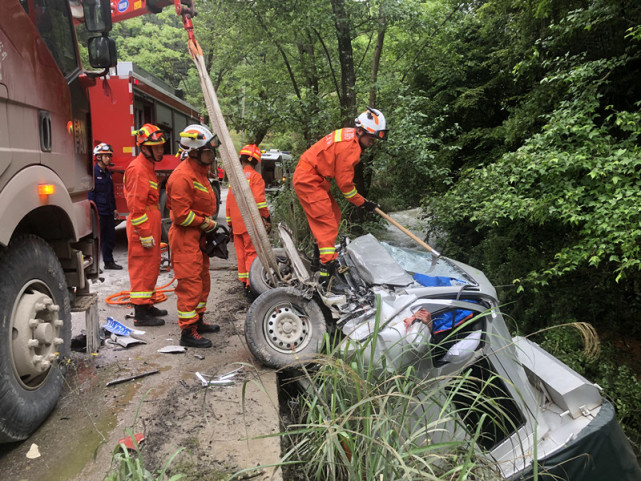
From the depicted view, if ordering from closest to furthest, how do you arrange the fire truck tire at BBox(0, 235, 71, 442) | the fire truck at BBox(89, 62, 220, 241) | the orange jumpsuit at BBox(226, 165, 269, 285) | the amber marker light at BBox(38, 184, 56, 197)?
1. the fire truck tire at BBox(0, 235, 71, 442)
2. the amber marker light at BBox(38, 184, 56, 197)
3. the orange jumpsuit at BBox(226, 165, 269, 285)
4. the fire truck at BBox(89, 62, 220, 241)

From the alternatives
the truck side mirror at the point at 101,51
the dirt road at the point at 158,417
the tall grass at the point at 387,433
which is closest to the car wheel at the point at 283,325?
the dirt road at the point at 158,417

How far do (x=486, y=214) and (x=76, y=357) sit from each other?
405 centimetres

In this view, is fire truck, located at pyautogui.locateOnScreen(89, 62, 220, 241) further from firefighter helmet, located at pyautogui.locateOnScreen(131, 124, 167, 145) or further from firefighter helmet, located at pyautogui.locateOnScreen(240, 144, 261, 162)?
firefighter helmet, located at pyautogui.locateOnScreen(131, 124, 167, 145)

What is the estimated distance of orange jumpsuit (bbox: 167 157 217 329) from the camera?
3.86 m

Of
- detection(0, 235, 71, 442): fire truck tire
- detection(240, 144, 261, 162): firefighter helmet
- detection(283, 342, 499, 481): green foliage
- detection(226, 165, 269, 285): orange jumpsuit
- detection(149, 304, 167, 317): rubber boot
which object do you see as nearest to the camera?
detection(283, 342, 499, 481): green foliage

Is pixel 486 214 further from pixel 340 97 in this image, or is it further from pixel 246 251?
pixel 340 97

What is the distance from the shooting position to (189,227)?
13.0ft

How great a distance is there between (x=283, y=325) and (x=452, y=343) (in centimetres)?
124

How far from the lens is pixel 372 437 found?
1795 millimetres

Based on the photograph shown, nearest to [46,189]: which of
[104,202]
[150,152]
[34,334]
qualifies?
[34,334]

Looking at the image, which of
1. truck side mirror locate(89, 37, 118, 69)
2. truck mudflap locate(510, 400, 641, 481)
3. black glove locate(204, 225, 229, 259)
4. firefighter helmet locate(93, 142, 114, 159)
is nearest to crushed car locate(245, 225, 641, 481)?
truck mudflap locate(510, 400, 641, 481)

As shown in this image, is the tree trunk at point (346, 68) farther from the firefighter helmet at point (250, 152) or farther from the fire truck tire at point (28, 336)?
the fire truck tire at point (28, 336)

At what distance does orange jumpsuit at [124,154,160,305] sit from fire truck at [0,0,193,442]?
823 mm

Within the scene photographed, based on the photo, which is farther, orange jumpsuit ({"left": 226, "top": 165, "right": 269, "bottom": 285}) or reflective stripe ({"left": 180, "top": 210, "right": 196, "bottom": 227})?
orange jumpsuit ({"left": 226, "top": 165, "right": 269, "bottom": 285})
